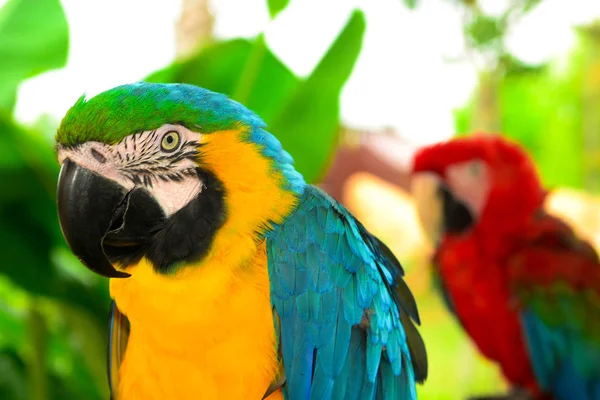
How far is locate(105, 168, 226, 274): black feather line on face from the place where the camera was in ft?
1.84

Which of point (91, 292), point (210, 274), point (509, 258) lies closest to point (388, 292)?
point (210, 274)

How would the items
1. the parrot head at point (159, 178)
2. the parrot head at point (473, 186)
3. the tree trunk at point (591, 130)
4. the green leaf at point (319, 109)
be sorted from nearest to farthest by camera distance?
the parrot head at point (159, 178) < the green leaf at point (319, 109) < the parrot head at point (473, 186) < the tree trunk at point (591, 130)

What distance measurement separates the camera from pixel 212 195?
1.87 ft

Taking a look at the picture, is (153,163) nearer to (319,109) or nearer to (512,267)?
(319,109)

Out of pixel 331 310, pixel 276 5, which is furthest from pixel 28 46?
pixel 331 310

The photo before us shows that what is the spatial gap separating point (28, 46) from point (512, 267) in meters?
1.21

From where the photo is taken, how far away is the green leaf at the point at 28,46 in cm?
116

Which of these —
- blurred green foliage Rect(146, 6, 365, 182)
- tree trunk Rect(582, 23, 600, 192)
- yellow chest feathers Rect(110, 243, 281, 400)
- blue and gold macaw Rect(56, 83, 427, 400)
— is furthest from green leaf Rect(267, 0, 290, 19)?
tree trunk Rect(582, 23, 600, 192)

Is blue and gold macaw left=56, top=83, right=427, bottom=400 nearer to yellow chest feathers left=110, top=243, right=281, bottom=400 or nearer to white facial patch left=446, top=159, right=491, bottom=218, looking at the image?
yellow chest feathers left=110, top=243, right=281, bottom=400

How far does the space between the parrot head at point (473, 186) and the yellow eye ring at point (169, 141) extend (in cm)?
114

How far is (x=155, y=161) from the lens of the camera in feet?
1.78

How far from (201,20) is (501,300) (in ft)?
3.90

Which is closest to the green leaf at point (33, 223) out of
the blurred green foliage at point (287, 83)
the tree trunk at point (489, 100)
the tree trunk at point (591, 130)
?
the blurred green foliage at point (287, 83)

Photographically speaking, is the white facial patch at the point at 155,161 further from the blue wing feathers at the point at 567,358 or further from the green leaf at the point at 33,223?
the blue wing feathers at the point at 567,358
